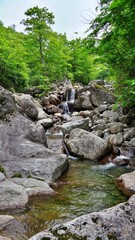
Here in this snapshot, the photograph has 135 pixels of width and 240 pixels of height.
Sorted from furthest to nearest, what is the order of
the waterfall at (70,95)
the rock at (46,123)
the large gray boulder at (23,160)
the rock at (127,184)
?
the waterfall at (70,95), the rock at (46,123), the rock at (127,184), the large gray boulder at (23,160)

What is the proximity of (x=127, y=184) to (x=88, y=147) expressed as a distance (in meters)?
3.85

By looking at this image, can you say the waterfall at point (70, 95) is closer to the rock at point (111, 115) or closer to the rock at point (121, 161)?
the rock at point (111, 115)

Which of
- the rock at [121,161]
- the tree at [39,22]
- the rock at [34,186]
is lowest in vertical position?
the rock at [121,161]

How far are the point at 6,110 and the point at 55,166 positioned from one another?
10.8 feet

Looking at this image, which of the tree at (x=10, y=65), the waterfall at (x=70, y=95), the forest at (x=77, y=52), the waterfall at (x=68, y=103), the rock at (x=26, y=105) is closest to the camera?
the forest at (x=77, y=52)

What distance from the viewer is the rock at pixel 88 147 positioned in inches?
392

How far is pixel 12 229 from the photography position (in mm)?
3877

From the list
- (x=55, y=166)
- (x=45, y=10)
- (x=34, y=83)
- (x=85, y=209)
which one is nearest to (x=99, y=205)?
(x=85, y=209)

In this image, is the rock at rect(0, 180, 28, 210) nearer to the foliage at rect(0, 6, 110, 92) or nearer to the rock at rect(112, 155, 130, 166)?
the rock at rect(112, 155, 130, 166)

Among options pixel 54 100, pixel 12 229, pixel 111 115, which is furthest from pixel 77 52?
pixel 12 229

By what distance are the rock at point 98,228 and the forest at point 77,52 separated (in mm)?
2866

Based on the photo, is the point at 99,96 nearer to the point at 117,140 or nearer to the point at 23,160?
the point at 117,140

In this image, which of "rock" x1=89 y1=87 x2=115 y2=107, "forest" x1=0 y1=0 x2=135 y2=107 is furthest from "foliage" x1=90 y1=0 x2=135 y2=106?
"rock" x1=89 y1=87 x2=115 y2=107

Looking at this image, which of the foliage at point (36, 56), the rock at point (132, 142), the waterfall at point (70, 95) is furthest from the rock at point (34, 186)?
the waterfall at point (70, 95)
